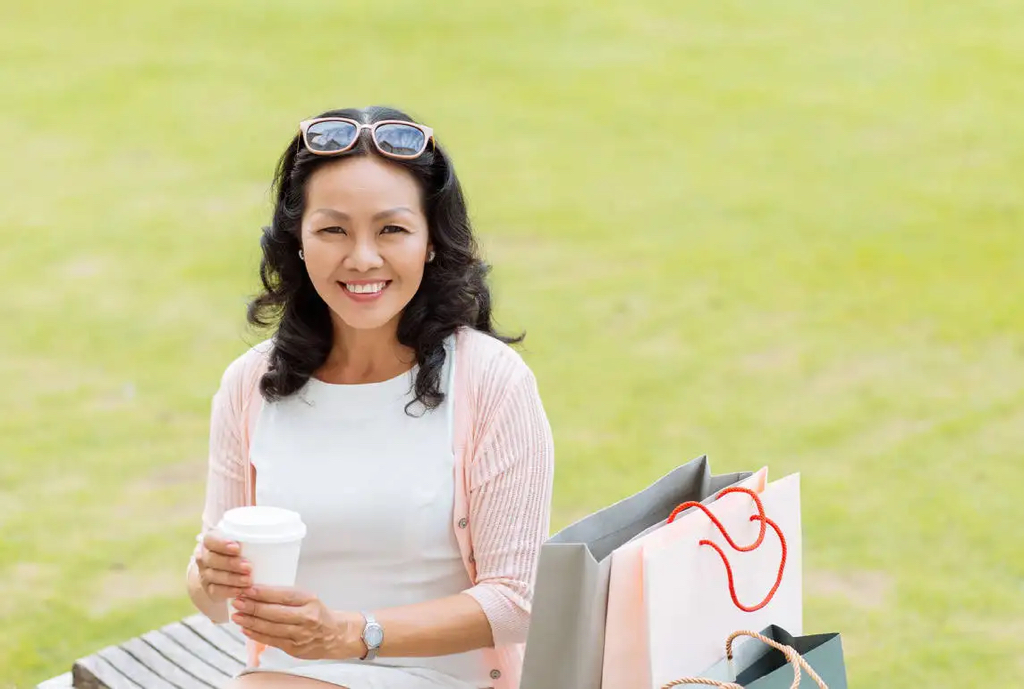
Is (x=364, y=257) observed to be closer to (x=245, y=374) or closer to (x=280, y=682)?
(x=245, y=374)

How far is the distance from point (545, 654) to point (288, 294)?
0.94m

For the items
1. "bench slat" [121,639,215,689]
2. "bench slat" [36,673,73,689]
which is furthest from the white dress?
"bench slat" [36,673,73,689]

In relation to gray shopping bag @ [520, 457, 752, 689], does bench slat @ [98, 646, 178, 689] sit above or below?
above

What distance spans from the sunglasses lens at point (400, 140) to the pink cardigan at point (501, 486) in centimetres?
37

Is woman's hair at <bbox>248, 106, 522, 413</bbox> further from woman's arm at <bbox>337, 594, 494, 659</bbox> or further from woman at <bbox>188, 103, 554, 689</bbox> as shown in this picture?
woman's arm at <bbox>337, 594, 494, 659</bbox>

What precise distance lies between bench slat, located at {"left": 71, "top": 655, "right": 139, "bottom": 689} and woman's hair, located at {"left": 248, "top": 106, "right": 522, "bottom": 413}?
93 centimetres

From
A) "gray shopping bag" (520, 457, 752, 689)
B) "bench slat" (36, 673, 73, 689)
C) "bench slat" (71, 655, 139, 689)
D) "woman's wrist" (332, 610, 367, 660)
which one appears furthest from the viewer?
"bench slat" (36, 673, 73, 689)

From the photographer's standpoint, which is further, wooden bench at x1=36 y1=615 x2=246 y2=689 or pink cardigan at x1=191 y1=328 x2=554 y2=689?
wooden bench at x1=36 y1=615 x2=246 y2=689

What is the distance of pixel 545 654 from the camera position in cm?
220

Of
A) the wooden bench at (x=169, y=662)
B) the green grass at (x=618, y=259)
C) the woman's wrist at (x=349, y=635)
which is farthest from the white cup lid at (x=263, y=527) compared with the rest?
the green grass at (x=618, y=259)

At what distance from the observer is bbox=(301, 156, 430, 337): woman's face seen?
257cm

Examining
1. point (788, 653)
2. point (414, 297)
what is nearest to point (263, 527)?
point (414, 297)

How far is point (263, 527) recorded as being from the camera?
2.20 meters

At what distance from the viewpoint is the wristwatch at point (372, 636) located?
2.44 meters
